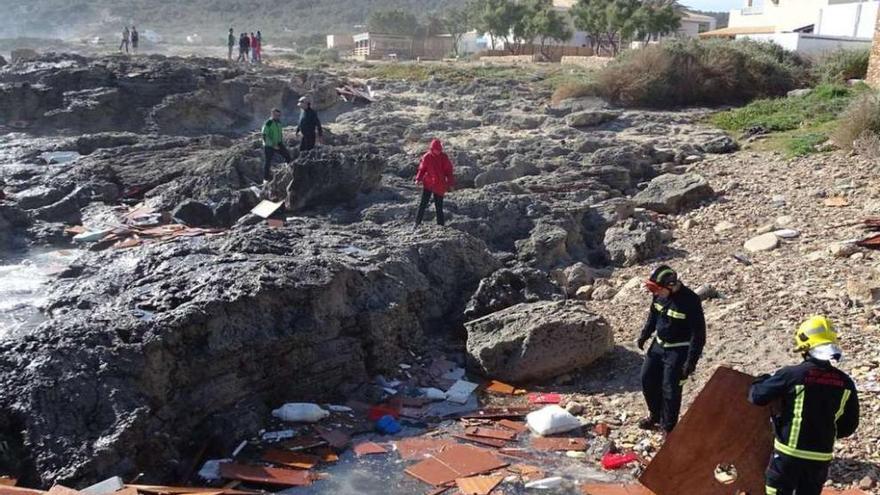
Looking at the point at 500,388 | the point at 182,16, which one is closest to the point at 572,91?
the point at 500,388

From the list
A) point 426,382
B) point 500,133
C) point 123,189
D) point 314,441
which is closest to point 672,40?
point 500,133

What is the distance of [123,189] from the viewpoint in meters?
14.5

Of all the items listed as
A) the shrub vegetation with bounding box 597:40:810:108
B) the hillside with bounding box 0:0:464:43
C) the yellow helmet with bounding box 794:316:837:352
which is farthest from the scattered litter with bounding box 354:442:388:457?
the hillside with bounding box 0:0:464:43

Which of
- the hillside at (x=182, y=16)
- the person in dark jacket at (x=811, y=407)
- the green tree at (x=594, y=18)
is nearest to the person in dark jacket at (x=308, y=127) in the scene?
the person in dark jacket at (x=811, y=407)

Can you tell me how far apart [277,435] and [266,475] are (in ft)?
2.14

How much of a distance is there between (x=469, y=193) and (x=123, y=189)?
22.4ft

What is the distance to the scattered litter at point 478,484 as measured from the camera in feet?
17.3

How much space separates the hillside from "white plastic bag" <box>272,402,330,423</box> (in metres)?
97.1

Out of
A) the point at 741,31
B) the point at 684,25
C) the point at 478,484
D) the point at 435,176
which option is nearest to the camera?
the point at 478,484

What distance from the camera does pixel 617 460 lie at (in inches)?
225

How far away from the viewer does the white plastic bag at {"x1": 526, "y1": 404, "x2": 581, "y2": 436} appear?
620 cm

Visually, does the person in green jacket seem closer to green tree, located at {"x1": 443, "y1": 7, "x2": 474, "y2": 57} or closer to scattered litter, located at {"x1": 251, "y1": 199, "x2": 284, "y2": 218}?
scattered litter, located at {"x1": 251, "y1": 199, "x2": 284, "y2": 218}

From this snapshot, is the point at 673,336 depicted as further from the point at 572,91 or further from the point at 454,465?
the point at 572,91

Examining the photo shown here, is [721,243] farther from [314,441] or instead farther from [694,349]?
[314,441]
